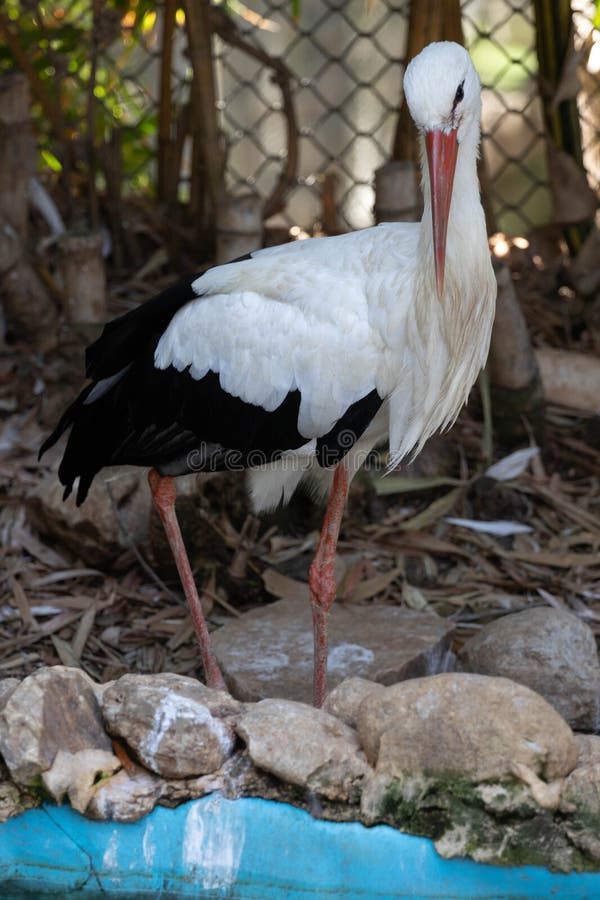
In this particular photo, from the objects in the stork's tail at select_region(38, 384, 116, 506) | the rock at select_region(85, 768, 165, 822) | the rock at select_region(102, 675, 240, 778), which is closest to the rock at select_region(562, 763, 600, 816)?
the rock at select_region(102, 675, 240, 778)

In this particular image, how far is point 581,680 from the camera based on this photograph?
3072mm

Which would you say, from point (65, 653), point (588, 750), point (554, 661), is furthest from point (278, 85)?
point (588, 750)

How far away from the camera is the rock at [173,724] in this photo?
7.95 ft

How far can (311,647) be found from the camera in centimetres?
350

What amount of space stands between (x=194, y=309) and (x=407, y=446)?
0.64m

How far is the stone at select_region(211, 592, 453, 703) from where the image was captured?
3.26 metres

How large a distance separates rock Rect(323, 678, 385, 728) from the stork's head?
0.91m

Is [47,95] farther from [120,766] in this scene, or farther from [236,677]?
[120,766]

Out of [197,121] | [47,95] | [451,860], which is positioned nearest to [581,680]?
[451,860]

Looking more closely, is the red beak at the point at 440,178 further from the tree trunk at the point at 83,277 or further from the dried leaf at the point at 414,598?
the tree trunk at the point at 83,277

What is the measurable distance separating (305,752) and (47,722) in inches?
19.9

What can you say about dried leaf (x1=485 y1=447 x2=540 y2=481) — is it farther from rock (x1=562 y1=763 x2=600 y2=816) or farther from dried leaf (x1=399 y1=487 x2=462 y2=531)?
rock (x1=562 y1=763 x2=600 y2=816)

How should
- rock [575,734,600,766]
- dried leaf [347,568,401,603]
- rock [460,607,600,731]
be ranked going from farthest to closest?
dried leaf [347,568,401,603] → rock [460,607,600,731] → rock [575,734,600,766]

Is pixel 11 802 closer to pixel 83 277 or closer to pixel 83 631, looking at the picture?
pixel 83 631
